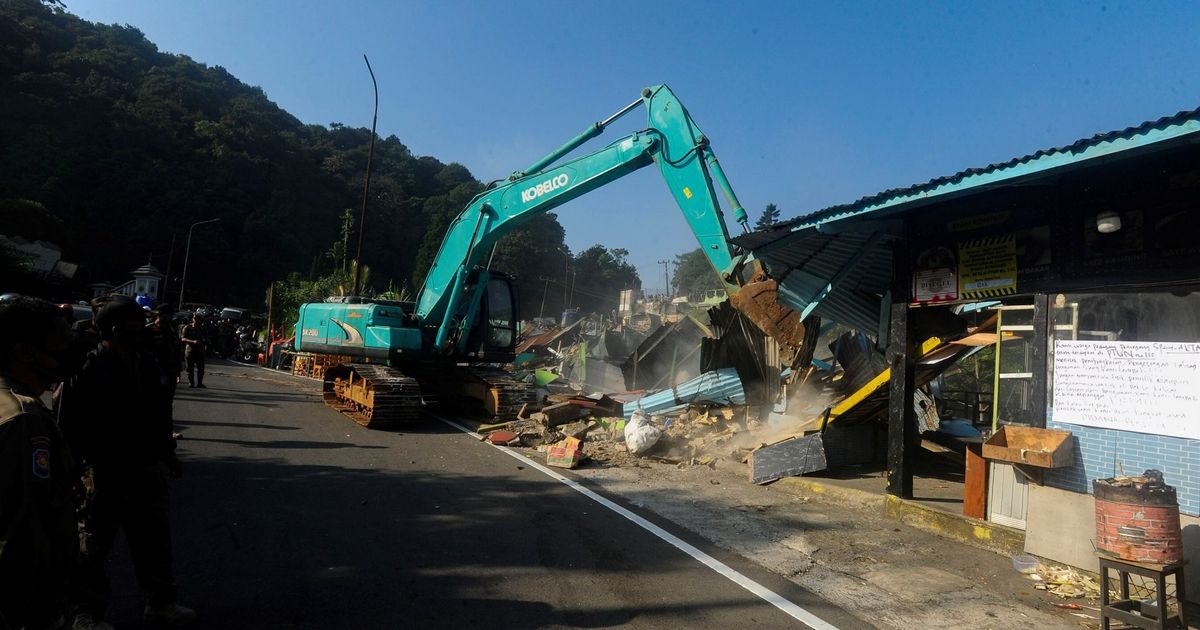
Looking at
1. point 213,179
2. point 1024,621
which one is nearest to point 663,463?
point 1024,621

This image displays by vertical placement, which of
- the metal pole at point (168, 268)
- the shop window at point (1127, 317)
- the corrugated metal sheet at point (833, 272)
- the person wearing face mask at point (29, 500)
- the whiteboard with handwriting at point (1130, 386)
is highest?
the metal pole at point (168, 268)

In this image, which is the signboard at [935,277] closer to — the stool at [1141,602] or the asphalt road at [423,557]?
the stool at [1141,602]

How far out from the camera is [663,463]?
952 centimetres

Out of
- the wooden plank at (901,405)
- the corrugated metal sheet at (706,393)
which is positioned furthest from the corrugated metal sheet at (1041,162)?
Answer: the corrugated metal sheet at (706,393)

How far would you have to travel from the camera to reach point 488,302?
13.6 meters

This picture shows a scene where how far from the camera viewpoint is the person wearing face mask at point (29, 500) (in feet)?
5.95

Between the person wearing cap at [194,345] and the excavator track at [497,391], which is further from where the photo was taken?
the person wearing cap at [194,345]

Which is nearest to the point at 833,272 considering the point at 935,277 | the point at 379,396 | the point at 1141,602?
the point at 935,277

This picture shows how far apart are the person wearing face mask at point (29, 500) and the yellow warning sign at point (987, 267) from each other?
685 cm

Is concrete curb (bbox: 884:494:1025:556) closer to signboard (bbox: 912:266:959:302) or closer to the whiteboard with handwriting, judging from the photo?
the whiteboard with handwriting

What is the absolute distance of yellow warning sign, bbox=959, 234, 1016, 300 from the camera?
19.8 ft

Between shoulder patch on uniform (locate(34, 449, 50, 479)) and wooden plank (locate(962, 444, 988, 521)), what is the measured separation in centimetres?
663

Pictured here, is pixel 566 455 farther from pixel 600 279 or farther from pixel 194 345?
pixel 600 279

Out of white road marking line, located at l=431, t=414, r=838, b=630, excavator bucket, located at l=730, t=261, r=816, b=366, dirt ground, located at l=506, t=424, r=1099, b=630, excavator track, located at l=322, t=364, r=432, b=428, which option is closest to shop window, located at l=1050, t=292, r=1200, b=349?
dirt ground, located at l=506, t=424, r=1099, b=630
